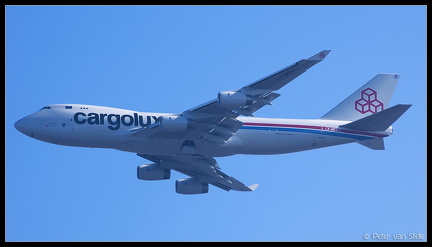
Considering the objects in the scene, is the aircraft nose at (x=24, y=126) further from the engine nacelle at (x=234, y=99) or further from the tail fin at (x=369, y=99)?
the tail fin at (x=369, y=99)

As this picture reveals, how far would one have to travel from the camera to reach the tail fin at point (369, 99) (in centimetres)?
6019

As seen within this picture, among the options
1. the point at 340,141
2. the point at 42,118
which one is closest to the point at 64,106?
the point at 42,118

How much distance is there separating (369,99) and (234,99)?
15.2 metres

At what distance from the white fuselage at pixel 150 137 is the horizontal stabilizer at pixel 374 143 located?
0.38 metres

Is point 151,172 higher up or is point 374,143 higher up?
point 374,143

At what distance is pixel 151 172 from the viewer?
61531 mm

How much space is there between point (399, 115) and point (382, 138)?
3.17 meters

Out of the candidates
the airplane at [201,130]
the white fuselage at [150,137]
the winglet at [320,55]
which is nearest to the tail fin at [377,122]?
the airplane at [201,130]

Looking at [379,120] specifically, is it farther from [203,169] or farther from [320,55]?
[203,169]

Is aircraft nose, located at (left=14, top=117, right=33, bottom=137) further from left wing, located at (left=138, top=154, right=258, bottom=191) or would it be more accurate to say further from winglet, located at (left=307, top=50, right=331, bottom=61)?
winglet, located at (left=307, top=50, right=331, bottom=61)

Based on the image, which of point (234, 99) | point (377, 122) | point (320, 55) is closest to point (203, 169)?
point (234, 99)

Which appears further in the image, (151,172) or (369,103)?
(151,172)

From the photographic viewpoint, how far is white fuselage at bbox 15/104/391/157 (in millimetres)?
54219

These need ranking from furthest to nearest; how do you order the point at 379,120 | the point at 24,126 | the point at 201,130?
the point at 379,120 → the point at 24,126 → the point at 201,130
